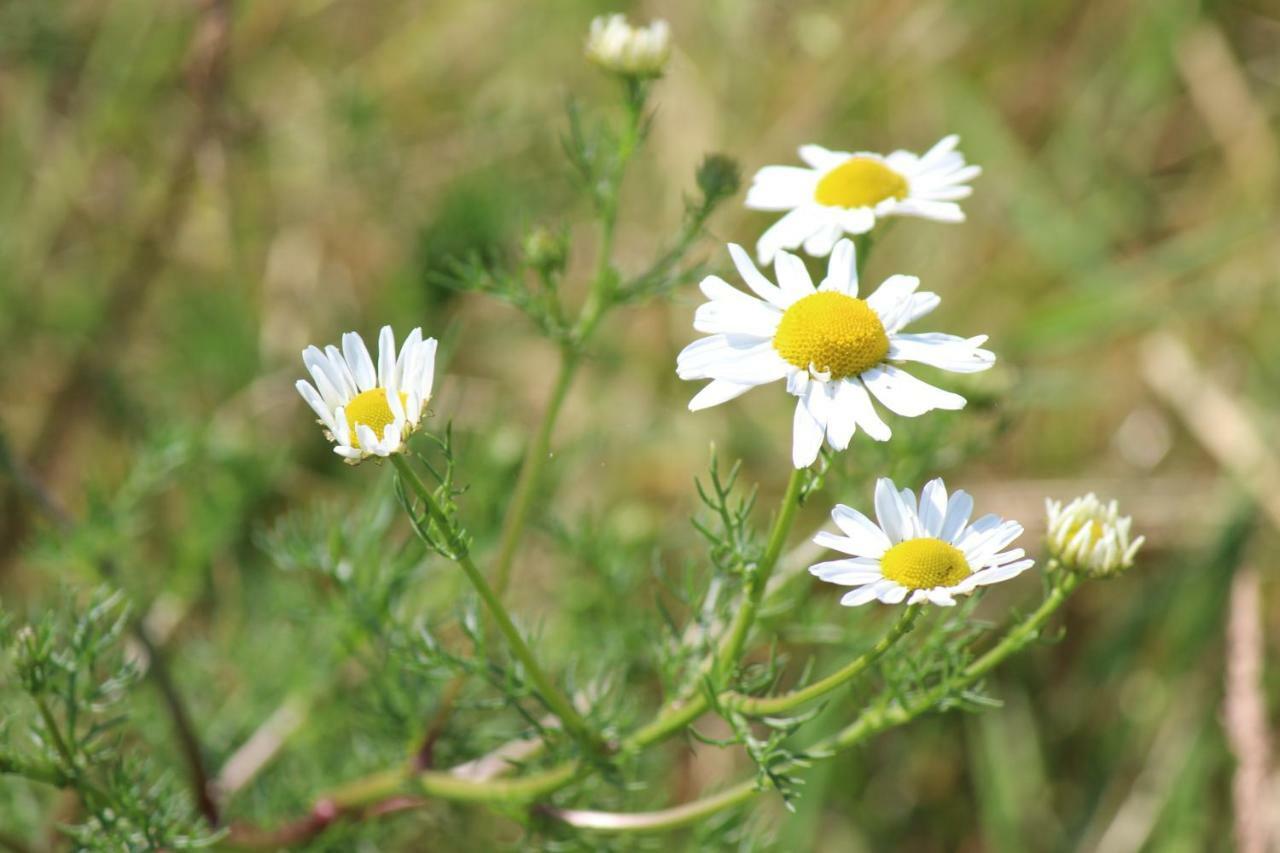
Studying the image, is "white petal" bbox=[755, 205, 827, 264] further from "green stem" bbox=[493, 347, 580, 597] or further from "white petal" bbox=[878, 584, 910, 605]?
"white petal" bbox=[878, 584, 910, 605]

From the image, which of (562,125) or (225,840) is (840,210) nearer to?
(225,840)

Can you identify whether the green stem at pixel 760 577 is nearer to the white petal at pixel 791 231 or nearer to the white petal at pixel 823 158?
the white petal at pixel 791 231

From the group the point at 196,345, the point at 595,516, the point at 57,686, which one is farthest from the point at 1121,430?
the point at 57,686

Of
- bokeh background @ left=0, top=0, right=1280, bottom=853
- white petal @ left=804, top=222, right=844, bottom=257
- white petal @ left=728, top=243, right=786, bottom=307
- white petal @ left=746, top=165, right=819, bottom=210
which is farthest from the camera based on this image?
bokeh background @ left=0, top=0, right=1280, bottom=853

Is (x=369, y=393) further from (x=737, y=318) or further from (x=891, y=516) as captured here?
(x=891, y=516)

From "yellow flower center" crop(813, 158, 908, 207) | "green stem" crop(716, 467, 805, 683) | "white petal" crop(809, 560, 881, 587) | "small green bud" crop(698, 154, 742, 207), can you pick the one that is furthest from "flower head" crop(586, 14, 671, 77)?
"white petal" crop(809, 560, 881, 587)

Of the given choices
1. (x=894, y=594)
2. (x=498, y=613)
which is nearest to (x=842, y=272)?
(x=894, y=594)

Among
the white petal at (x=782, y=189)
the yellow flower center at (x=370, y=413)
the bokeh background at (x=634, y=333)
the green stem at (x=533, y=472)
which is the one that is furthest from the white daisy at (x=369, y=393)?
the bokeh background at (x=634, y=333)
